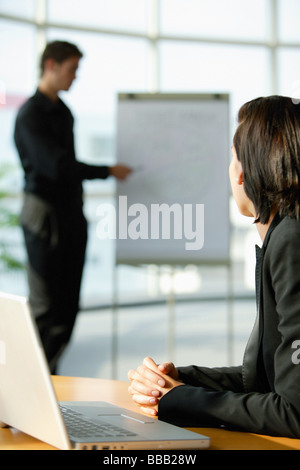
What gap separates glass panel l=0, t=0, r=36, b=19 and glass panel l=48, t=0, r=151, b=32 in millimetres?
149

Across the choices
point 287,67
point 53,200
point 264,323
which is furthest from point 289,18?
point 264,323

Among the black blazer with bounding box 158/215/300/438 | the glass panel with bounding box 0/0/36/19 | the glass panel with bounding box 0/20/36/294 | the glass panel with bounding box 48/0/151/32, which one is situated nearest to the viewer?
the black blazer with bounding box 158/215/300/438

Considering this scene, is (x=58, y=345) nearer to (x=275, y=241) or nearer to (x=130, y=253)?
(x=130, y=253)

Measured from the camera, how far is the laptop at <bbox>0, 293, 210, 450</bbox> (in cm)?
76

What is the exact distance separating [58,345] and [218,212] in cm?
99

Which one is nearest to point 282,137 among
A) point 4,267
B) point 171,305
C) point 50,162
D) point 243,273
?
point 50,162

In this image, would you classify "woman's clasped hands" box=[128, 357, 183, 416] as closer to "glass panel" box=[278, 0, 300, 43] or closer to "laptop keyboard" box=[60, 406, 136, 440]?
"laptop keyboard" box=[60, 406, 136, 440]

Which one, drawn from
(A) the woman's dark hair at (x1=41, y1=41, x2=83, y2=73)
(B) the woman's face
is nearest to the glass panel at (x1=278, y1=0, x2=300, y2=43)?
(A) the woman's dark hair at (x1=41, y1=41, x2=83, y2=73)

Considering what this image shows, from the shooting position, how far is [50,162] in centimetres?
304

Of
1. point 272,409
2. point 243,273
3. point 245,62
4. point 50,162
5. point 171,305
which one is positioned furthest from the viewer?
point 243,273

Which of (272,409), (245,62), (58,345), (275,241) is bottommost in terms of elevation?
(58,345)

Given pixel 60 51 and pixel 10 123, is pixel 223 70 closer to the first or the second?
pixel 10 123

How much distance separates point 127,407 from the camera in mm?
1136

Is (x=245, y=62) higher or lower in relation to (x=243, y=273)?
higher
